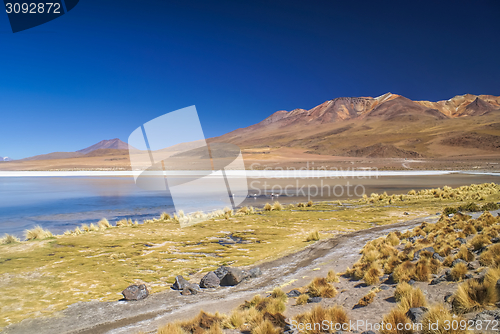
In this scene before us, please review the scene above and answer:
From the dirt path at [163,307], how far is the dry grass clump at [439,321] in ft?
5.76

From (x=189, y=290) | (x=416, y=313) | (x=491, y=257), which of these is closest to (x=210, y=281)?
(x=189, y=290)

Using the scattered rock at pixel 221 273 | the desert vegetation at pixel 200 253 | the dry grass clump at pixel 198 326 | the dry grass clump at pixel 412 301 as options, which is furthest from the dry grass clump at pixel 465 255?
the scattered rock at pixel 221 273

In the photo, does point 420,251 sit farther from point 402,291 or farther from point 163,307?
point 163,307

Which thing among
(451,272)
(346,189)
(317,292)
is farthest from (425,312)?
(346,189)

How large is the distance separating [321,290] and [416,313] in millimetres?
1893

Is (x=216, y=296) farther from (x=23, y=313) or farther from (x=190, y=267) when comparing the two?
(x=23, y=313)

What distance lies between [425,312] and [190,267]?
18.0 feet

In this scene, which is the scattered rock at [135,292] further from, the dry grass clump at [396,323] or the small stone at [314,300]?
the dry grass clump at [396,323]

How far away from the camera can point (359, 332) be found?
144 inches

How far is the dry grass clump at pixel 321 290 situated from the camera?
5.18 metres

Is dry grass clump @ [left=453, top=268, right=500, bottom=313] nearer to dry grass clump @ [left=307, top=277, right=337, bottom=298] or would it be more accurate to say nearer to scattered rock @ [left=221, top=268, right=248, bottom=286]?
dry grass clump @ [left=307, top=277, right=337, bottom=298]

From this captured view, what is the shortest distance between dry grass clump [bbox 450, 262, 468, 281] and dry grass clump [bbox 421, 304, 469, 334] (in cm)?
152

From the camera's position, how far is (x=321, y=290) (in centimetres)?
523

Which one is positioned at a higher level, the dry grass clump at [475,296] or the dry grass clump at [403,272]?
the dry grass clump at [475,296]
